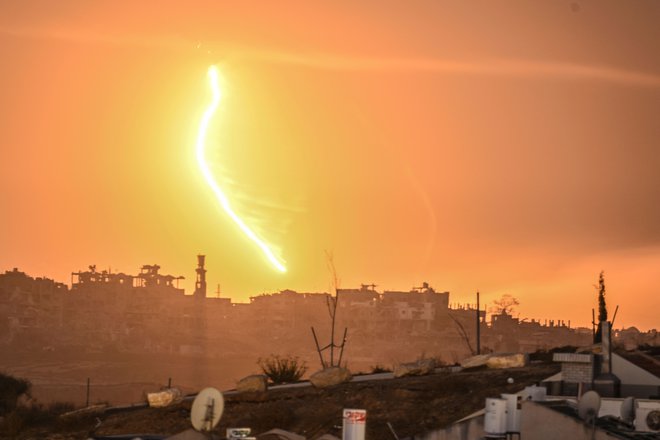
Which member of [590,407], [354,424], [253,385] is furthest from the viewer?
[253,385]

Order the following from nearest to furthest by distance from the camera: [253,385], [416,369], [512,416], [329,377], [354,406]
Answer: [512,416]
[354,406]
[329,377]
[253,385]
[416,369]

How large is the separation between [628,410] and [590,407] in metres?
4.94

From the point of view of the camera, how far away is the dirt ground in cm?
4509

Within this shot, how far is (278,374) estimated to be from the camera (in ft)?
203

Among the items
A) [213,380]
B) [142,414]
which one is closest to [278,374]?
[142,414]

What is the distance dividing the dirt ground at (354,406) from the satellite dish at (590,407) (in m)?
14.3

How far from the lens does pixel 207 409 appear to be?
90.3 ft

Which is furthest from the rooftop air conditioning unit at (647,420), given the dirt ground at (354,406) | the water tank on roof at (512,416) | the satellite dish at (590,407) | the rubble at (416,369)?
the rubble at (416,369)

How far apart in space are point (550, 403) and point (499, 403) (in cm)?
267

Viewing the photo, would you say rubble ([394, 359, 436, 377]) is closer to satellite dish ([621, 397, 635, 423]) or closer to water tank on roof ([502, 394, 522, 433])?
satellite dish ([621, 397, 635, 423])

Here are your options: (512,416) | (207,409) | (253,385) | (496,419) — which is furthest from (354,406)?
(207,409)

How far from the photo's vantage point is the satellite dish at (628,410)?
3274 cm

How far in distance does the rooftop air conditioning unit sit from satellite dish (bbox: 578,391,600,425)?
10.2 ft

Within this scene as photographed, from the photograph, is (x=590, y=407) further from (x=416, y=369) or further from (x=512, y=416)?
(x=416, y=369)
